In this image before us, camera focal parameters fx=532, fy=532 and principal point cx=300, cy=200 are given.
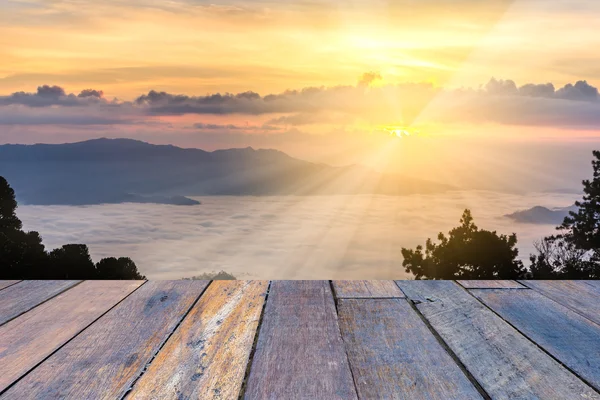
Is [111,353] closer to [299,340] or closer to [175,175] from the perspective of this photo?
[299,340]

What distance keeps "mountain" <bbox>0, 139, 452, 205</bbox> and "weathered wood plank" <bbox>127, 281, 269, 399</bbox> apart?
49.6ft

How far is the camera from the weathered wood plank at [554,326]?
1325mm

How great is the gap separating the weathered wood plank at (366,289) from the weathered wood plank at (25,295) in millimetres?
1055

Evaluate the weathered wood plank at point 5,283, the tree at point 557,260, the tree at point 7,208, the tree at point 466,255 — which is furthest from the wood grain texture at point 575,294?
the tree at point 466,255

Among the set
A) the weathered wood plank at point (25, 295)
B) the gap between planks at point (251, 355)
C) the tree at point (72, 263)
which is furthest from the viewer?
the tree at point (72, 263)

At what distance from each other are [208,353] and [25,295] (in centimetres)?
102

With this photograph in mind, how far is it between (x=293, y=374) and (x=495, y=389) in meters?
0.44

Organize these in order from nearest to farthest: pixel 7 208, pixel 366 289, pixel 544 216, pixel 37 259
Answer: pixel 366 289 < pixel 37 259 < pixel 7 208 < pixel 544 216

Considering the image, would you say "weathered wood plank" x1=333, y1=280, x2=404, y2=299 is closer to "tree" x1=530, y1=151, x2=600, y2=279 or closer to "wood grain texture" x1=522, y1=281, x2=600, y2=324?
"wood grain texture" x1=522, y1=281, x2=600, y2=324

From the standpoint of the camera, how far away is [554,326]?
62.9 inches

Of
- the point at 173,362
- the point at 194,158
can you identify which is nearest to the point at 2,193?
the point at 173,362

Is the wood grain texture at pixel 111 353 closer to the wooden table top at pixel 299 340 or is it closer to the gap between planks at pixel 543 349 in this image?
the wooden table top at pixel 299 340

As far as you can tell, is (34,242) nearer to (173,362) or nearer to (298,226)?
(173,362)

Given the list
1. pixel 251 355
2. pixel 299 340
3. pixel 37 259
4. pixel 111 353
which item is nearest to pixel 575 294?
pixel 299 340
